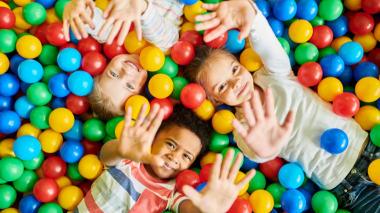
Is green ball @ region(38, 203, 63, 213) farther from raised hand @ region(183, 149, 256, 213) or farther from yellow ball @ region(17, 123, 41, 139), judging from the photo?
raised hand @ region(183, 149, 256, 213)

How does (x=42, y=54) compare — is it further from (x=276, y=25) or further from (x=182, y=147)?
(x=276, y=25)

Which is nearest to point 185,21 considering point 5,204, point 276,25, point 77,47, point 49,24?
point 276,25

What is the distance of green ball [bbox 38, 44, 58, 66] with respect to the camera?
1706mm

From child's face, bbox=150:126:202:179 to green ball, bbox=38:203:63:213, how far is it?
1.76 feet

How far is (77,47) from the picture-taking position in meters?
1.73

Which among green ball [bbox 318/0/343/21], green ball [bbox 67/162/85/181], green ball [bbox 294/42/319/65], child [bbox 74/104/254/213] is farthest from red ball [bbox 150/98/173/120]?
green ball [bbox 318/0/343/21]

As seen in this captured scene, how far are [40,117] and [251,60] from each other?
47.0 inches

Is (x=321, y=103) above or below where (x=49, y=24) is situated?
below

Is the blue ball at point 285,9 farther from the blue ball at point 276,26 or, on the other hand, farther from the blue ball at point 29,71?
the blue ball at point 29,71

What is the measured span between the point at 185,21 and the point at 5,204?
1437 mm

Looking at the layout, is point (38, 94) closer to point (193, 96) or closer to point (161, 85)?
point (161, 85)

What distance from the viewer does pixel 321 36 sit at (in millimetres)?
1648

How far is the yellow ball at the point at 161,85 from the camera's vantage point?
5.02 ft

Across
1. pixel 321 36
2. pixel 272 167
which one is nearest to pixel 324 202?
pixel 272 167
